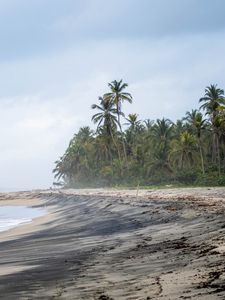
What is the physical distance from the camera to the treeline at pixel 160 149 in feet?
175

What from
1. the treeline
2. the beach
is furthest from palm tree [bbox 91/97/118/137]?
the beach

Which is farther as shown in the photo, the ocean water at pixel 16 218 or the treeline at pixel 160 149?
the treeline at pixel 160 149

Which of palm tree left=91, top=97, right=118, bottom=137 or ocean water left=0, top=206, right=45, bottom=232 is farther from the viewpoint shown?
palm tree left=91, top=97, right=118, bottom=137

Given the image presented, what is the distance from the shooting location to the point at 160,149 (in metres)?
Answer: 63.8

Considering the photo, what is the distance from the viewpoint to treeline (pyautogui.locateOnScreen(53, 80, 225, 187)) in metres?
53.4

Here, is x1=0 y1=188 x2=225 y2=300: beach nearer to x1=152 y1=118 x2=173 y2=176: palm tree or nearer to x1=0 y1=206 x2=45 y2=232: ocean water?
x1=0 y1=206 x2=45 y2=232: ocean water

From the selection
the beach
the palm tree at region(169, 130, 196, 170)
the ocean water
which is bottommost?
the ocean water

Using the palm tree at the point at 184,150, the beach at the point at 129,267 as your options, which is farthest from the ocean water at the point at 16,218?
the palm tree at the point at 184,150

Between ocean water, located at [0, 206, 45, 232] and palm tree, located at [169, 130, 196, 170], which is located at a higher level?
palm tree, located at [169, 130, 196, 170]

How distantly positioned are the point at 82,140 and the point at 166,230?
7755 cm

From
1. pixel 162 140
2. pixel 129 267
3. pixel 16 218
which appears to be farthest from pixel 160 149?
pixel 129 267

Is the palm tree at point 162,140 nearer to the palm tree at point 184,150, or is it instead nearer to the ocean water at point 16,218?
the palm tree at point 184,150

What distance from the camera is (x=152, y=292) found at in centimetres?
525

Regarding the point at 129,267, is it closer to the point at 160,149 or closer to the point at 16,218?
the point at 16,218
